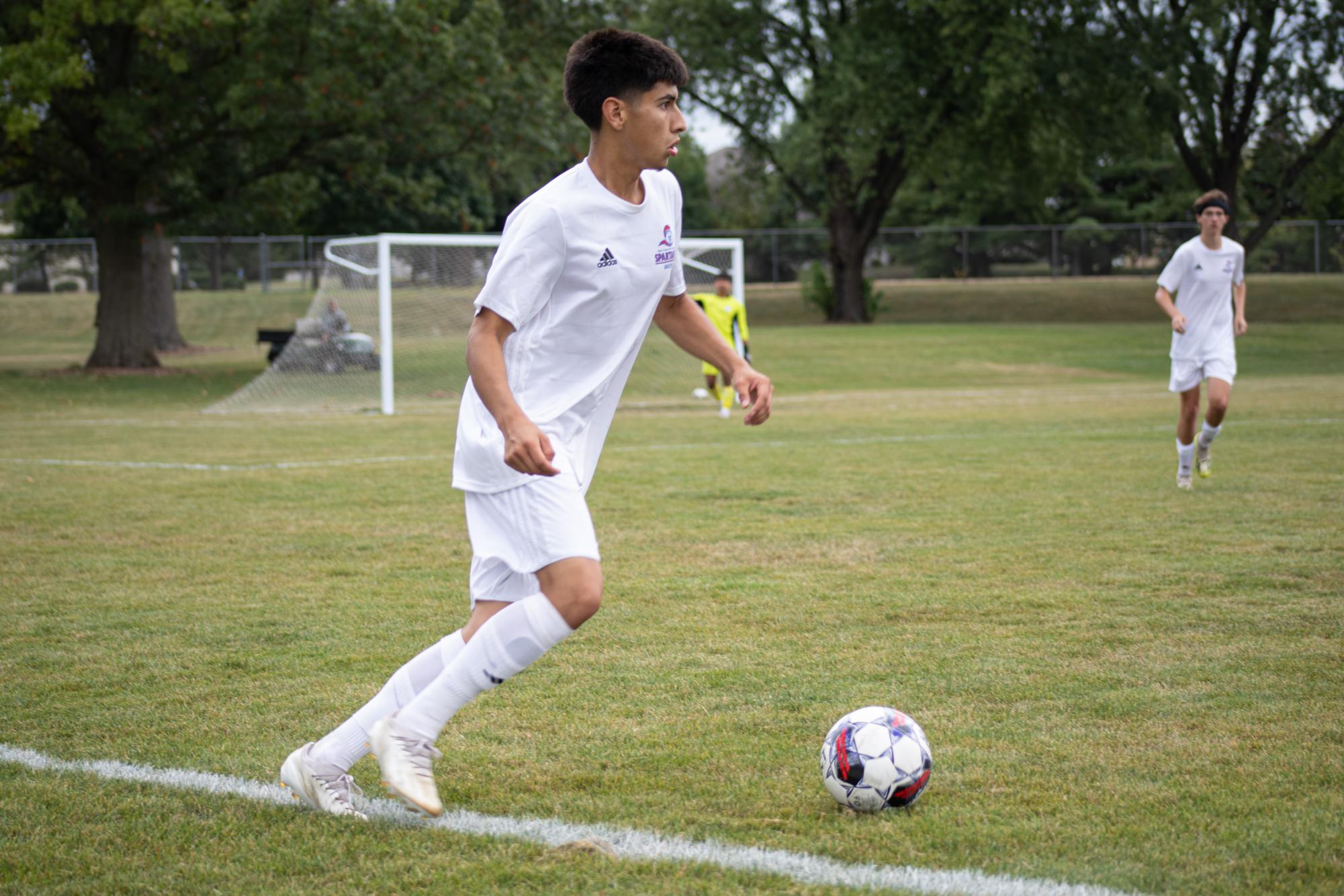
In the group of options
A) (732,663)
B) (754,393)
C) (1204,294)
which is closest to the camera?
(754,393)

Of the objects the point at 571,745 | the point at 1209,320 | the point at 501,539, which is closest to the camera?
the point at 501,539

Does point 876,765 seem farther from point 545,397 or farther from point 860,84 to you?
point 860,84

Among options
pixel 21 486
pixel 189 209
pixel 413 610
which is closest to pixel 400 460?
pixel 21 486

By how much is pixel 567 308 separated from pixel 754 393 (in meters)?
0.64

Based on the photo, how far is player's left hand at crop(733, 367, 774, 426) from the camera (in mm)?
3562

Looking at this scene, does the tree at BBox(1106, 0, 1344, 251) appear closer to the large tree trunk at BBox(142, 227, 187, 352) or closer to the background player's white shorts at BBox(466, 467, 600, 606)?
the large tree trunk at BBox(142, 227, 187, 352)

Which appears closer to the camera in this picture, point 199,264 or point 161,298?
point 161,298

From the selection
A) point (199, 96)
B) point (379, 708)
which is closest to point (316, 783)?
point (379, 708)

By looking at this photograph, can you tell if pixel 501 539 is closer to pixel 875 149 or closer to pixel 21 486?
pixel 21 486

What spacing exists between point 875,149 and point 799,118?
112 inches

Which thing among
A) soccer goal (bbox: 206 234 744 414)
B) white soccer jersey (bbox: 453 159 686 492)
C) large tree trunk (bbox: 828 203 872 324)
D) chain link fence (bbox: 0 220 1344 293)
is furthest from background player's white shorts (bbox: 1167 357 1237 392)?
chain link fence (bbox: 0 220 1344 293)

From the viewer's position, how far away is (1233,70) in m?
33.5

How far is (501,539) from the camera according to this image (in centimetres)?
320

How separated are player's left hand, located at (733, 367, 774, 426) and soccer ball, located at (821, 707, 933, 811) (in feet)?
2.88
